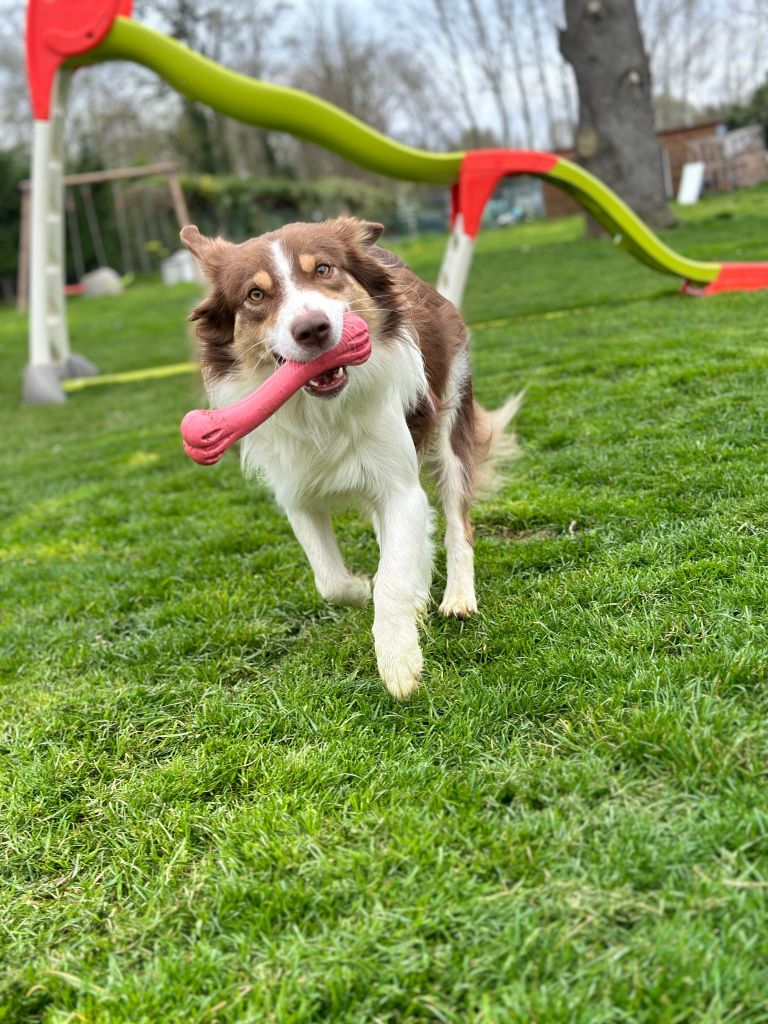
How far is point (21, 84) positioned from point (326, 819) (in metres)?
43.4

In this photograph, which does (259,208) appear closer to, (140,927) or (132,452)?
(132,452)

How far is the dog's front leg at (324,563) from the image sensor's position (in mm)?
3455

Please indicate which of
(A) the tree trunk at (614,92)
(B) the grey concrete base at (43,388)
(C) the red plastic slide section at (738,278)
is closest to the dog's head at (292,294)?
(C) the red plastic slide section at (738,278)

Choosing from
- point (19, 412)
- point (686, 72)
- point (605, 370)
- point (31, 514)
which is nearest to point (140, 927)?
point (31, 514)

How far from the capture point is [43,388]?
11.0m

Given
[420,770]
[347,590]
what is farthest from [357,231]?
[420,770]

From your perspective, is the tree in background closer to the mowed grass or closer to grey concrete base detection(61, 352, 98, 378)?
grey concrete base detection(61, 352, 98, 378)

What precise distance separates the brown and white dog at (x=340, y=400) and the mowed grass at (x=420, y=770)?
0.61 ft

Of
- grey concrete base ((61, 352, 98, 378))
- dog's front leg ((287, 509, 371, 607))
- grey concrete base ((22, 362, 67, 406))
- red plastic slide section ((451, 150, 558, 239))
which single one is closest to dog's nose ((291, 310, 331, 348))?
dog's front leg ((287, 509, 371, 607))

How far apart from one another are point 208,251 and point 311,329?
0.89 m

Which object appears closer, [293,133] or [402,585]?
[402,585]

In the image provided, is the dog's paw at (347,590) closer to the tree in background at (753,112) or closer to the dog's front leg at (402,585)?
the dog's front leg at (402,585)

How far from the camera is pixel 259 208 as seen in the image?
34.0 metres

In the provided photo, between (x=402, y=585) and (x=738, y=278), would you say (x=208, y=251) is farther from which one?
(x=738, y=278)
